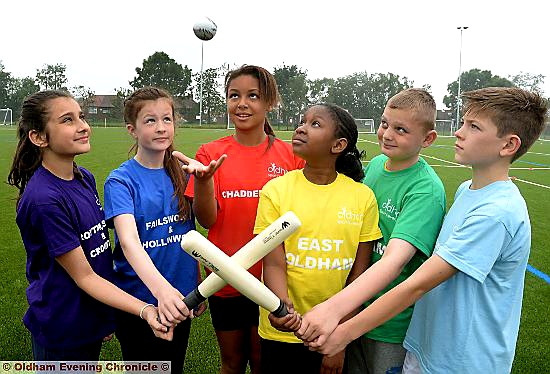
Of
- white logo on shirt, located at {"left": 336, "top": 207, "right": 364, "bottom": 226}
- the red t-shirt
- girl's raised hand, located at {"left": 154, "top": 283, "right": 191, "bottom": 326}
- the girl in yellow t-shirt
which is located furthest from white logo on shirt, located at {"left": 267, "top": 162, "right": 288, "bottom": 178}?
girl's raised hand, located at {"left": 154, "top": 283, "right": 191, "bottom": 326}

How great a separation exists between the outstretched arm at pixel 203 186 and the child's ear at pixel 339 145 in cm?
53

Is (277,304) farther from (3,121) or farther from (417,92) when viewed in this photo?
(3,121)

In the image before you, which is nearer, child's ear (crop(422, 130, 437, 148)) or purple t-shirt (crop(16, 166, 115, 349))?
purple t-shirt (crop(16, 166, 115, 349))

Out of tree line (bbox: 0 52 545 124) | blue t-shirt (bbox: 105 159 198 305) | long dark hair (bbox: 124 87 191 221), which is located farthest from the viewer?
tree line (bbox: 0 52 545 124)

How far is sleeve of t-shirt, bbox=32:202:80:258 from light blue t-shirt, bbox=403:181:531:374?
156cm

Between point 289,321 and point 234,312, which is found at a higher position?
point 289,321

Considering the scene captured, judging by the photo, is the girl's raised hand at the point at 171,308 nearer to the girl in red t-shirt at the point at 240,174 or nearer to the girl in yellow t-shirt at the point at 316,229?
the girl in yellow t-shirt at the point at 316,229

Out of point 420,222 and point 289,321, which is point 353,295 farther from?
point 420,222

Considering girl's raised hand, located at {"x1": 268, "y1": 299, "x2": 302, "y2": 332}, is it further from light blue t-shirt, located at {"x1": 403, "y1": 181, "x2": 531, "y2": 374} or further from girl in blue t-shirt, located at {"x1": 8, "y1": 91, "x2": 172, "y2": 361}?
girl in blue t-shirt, located at {"x1": 8, "y1": 91, "x2": 172, "y2": 361}

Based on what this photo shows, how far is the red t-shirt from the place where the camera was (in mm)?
2596

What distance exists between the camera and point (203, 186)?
2.30m

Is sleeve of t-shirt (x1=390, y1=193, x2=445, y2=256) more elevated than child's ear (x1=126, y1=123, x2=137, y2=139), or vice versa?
child's ear (x1=126, y1=123, x2=137, y2=139)

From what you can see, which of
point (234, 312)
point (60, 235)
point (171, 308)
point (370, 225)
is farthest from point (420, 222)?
point (60, 235)

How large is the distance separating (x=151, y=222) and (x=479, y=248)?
153 cm
